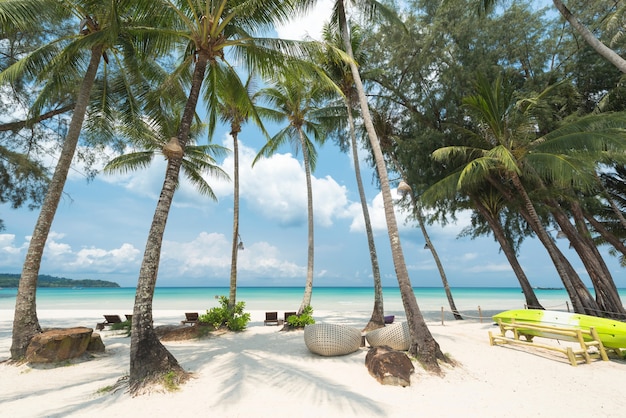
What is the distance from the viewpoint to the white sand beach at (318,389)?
14.6 feet

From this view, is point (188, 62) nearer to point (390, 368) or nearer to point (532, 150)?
point (390, 368)

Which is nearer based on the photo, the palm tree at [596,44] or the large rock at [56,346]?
the large rock at [56,346]

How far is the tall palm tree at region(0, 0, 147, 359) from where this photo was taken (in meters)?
6.77

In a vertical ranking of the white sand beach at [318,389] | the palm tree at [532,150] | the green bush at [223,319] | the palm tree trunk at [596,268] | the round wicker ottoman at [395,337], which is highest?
the palm tree at [532,150]

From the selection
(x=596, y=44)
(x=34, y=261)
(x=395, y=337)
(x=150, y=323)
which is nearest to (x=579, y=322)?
Answer: (x=395, y=337)

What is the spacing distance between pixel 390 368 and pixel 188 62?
Answer: 8581 millimetres

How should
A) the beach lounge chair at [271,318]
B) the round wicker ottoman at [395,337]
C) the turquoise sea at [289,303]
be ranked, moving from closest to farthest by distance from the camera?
the round wicker ottoman at [395,337]
the beach lounge chair at [271,318]
the turquoise sea at [289,303]

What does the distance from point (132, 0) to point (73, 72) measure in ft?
14.0

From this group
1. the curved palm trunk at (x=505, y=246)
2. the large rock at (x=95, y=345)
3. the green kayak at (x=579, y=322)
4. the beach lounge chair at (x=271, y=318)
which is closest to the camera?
the green kayak at (x=579, y=322)

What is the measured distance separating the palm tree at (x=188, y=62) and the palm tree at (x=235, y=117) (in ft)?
1.20

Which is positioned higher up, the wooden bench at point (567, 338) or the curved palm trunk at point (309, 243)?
the curved palm trunk at point (309, 243)

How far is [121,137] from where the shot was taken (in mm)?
12805

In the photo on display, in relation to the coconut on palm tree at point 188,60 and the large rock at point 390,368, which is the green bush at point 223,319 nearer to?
the coconut on palm tree at point 188,60

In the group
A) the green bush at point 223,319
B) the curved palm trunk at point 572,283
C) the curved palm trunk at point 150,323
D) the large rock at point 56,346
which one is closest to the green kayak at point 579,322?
the curved palm trunk at point 572,283
